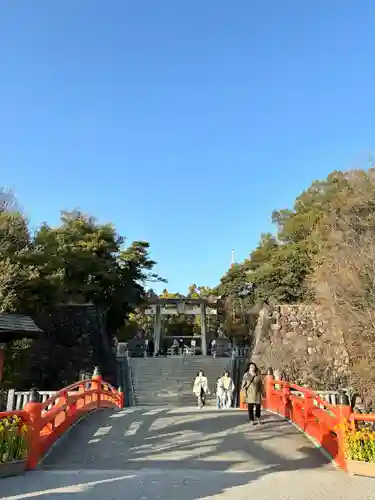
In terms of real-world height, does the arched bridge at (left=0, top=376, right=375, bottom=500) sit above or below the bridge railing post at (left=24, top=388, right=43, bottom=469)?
below

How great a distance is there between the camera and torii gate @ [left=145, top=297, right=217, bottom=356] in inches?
1396

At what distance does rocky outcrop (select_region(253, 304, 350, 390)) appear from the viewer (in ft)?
68.7

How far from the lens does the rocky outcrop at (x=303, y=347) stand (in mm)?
20953

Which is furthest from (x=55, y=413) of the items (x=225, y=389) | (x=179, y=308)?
(x=179, y=308)

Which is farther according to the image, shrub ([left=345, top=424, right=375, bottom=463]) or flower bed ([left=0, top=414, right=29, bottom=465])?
shrub ([left=345, top=424, right=375, bottom=463])

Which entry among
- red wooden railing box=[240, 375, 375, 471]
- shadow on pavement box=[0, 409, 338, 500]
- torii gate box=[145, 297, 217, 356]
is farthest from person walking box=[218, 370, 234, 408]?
torii gate box=[145, 297, 217, 356]

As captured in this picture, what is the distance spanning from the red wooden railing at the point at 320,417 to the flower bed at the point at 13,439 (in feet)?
15.8

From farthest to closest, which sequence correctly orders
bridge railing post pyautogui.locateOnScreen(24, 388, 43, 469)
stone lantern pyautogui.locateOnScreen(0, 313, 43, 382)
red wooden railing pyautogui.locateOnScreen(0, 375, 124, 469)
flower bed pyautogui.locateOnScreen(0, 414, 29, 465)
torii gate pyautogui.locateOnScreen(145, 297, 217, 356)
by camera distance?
torii gate pyautogui.locateOnScreen(145, 297, 217, 356), stone lantern pyautogui.locateOnScreen(0, 313, 43, 382), red wooden railing pyautogui.locateOnScreen(0, 375, 124, 469), bridge railing post pyautogui.locateOnScreen(24, 388, 43, 469), flower bed pyautogui.locateOnScreen(0, 414, 29, 465)

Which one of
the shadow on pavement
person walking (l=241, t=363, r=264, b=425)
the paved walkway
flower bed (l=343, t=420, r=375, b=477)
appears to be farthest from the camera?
person walking (l=241, t=363, r=264, b=425)

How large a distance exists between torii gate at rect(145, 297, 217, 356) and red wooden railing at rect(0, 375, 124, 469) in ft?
67.7

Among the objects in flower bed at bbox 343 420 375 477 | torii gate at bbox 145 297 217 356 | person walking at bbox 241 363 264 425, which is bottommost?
flower bed at bbox 343 420 375 477

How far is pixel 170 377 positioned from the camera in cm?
2670

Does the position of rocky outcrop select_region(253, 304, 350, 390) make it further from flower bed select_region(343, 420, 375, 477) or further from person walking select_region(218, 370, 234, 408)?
flower bed select_region(343, 420, 375, 477)

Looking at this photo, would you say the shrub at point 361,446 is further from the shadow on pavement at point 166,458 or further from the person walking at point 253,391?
the person walking at point 253,391
